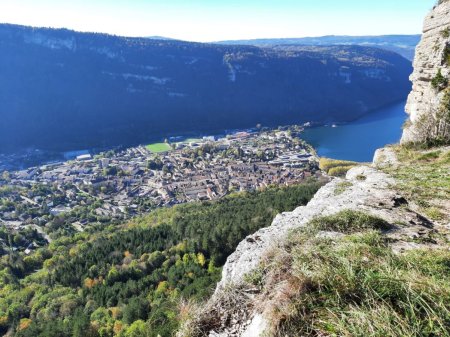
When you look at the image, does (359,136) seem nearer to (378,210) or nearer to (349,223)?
(378,210)

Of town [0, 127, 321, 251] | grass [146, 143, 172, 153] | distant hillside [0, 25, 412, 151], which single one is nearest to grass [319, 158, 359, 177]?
town [0, 127, 321, 251]

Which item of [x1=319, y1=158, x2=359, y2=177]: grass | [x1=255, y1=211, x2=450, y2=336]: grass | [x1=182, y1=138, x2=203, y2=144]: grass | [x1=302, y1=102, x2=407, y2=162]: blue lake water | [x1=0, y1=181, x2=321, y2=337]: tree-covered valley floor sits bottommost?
Result: [x1=182, y1=138, x2=203, y2=144]: grass

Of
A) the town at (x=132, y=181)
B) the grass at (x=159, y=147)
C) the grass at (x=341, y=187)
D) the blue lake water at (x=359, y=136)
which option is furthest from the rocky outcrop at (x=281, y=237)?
the grass at (x=159, y=147)

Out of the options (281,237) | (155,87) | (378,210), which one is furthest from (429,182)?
(155,87)

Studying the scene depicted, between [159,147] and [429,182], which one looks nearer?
[429,182]

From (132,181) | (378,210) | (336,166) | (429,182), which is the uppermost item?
(378,210)

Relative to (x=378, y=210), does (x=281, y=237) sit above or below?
above

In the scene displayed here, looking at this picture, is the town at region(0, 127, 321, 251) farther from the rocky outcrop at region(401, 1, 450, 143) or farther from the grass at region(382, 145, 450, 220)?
the grass at region(382, 145, 450, 220)
